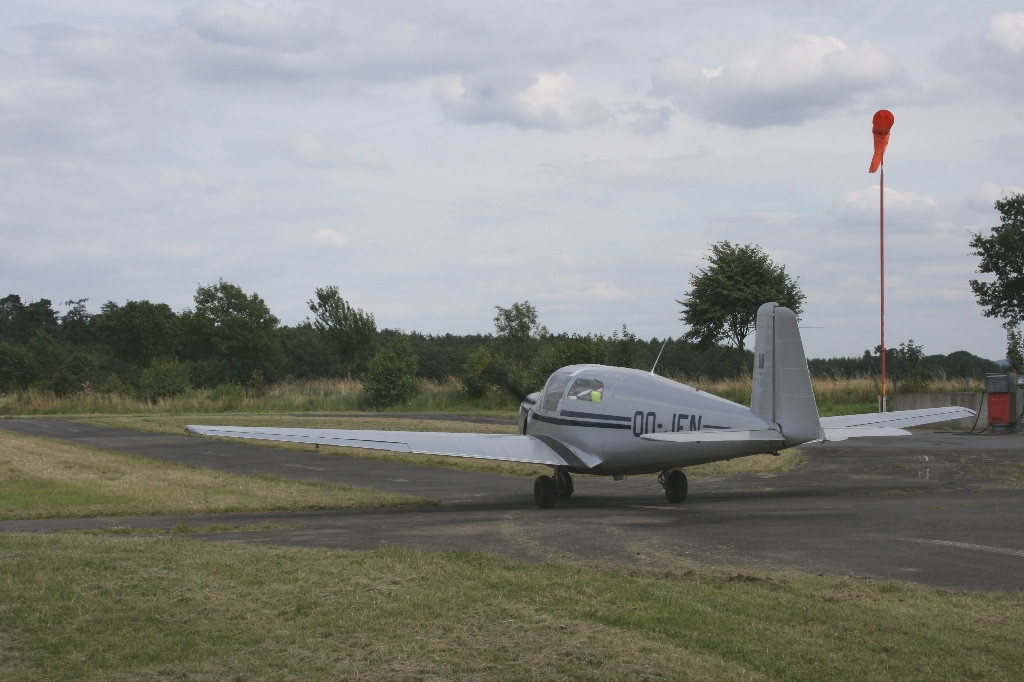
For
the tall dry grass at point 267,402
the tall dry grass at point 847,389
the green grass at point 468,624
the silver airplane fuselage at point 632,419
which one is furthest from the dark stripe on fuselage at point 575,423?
the tall dry grass at point 267,402

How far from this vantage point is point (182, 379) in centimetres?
5069

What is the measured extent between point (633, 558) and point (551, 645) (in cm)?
326

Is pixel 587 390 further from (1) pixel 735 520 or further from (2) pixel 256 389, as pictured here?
(2) pixel 256 389

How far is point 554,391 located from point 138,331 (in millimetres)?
72517

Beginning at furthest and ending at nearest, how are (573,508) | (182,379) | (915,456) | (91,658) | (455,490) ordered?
(182,379) → (915,456) → (455,490) → (573,508) → (91,658)

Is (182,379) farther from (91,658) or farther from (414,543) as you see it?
(91,658)

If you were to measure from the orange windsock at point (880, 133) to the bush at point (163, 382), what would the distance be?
124ft

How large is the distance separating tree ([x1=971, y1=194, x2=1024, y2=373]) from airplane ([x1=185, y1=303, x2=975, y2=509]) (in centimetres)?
3091

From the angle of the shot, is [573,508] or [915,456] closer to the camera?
[573,508]

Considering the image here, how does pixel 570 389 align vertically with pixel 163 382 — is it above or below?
below

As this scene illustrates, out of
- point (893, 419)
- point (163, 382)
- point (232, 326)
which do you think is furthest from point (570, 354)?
point (232, 326)

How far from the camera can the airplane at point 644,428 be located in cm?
1227

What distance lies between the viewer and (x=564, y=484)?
14.5 metres

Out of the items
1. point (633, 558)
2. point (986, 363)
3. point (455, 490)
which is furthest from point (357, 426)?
point (986, 363)
